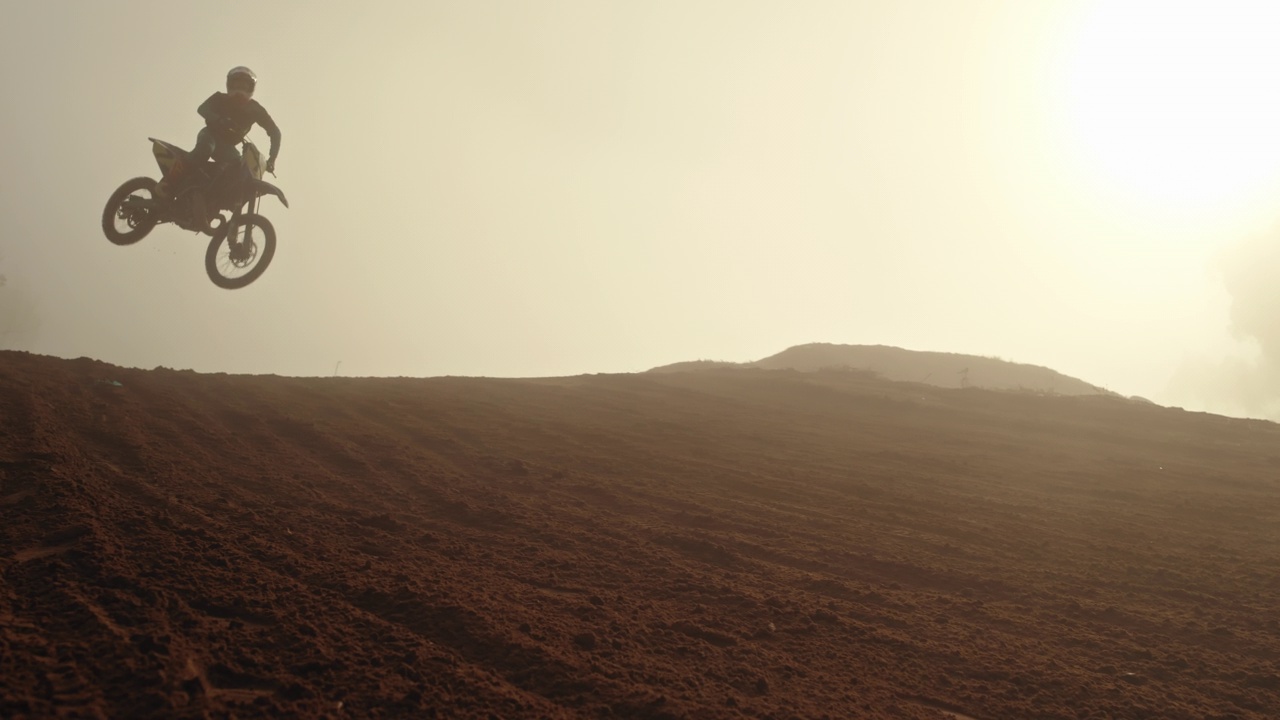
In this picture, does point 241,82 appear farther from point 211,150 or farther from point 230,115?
point 211,150

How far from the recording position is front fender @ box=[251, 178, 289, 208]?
8297mm

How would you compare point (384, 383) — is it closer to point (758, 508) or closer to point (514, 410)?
point (514, 410)

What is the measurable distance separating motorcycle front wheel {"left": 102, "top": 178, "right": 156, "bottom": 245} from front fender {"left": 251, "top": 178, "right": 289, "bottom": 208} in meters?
1.15

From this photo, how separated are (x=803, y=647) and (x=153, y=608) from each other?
307 centimetres

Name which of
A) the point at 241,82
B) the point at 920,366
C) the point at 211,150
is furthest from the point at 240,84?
the point at 920,366

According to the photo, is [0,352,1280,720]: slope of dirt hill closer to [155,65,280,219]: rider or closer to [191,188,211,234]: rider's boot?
[191,188,211,234]: rider's boot

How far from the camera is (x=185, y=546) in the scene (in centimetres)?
395

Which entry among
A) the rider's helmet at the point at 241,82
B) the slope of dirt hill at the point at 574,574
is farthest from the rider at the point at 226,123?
the slope of dirt hill at the point at 574,574

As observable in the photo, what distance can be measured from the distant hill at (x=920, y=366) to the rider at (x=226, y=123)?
2012 cm

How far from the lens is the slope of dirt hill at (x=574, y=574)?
2.88 m

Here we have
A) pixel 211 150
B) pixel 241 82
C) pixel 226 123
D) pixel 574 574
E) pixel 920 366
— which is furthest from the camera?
pixel 920 366

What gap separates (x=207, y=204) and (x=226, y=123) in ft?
3.24

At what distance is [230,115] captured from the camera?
794cm

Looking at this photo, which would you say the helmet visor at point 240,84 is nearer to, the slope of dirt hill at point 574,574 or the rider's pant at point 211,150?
the rider's pant at point 211,150
